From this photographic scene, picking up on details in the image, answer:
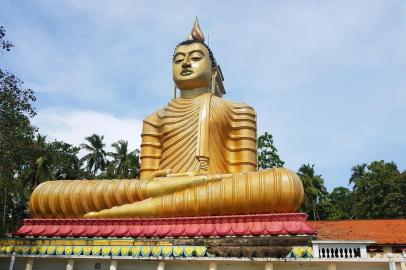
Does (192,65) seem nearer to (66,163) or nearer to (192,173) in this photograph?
(192,173)

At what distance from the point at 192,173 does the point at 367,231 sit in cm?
649

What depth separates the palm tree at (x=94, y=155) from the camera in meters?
28.9

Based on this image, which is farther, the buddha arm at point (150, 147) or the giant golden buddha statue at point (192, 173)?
the buddha arm at point (150, 147)

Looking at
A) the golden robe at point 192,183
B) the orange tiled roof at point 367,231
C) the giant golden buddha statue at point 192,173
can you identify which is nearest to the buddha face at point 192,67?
the giant golden buddha statue at point 192,173

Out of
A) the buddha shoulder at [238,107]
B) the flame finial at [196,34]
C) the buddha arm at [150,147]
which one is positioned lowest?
the buddha arm at [150,147]

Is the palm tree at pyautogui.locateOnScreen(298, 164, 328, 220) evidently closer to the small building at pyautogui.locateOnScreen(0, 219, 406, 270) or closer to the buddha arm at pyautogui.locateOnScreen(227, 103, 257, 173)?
the buddha arm at pyautogui.locateOnScreen(227, 103, 257, 173)

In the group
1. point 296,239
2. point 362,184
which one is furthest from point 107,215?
point 362,184

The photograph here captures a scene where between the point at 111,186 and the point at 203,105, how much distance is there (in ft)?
13.3

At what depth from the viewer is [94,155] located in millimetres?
28875

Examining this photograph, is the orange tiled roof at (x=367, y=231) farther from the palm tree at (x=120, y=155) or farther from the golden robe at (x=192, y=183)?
the palm tree at (x=120, y=155)

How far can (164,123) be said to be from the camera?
1479 cm

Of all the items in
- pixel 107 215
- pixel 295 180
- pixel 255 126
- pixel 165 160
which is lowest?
pixel 107 215

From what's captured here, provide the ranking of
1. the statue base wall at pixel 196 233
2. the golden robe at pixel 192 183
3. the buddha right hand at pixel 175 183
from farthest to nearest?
the buddha right hand at pixel 175 183 < the golden robe at pixel 192 183 < the statue base wall at pixel 196 233

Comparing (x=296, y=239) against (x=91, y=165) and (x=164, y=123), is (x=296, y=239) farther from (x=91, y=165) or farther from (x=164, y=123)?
(x=91, y=165)
